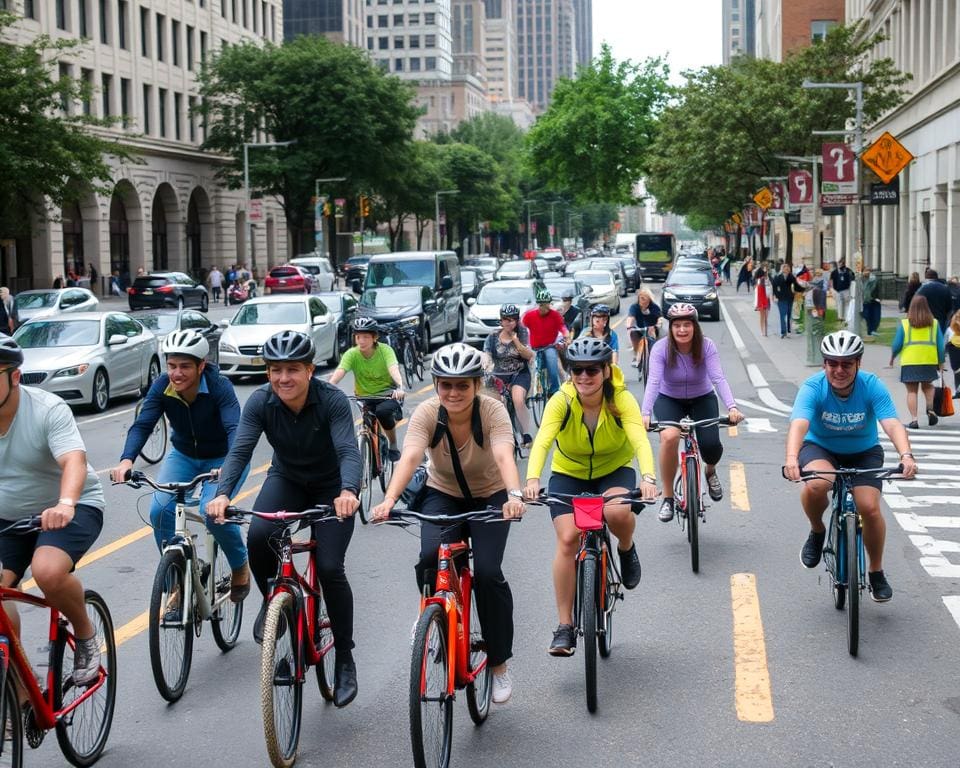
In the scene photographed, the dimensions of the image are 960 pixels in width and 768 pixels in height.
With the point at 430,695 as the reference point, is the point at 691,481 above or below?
above

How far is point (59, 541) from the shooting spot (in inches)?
221

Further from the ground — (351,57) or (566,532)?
(351,57)

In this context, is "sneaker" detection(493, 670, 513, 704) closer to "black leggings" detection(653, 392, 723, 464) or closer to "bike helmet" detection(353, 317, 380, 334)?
"black leggings" detection(653, 392, 723, 464)

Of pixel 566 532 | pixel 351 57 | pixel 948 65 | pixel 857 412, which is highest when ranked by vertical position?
pixel 351 57

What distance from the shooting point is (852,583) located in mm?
7035

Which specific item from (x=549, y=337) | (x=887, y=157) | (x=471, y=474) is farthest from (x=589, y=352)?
(x=887, y=157)

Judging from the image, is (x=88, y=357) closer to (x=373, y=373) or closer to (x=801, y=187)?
(x=373, y=373)

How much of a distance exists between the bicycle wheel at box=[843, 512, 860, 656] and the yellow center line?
46 centimetres

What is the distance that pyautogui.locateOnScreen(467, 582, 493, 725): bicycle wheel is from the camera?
A: 6.05m

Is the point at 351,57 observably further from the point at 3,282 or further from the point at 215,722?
the point at 215,722

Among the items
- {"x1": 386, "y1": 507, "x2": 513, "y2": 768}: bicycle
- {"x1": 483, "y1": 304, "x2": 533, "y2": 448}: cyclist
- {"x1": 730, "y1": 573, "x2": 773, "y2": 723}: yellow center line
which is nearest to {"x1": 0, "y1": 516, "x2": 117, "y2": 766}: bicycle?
{"x1": 386, "y1": 507, "x2": 513, "y2": 768}: bicycle

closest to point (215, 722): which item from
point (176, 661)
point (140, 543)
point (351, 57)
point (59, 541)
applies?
point (176, 661)

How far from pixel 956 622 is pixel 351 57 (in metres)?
65.5

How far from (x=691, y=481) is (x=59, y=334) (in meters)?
15.3
